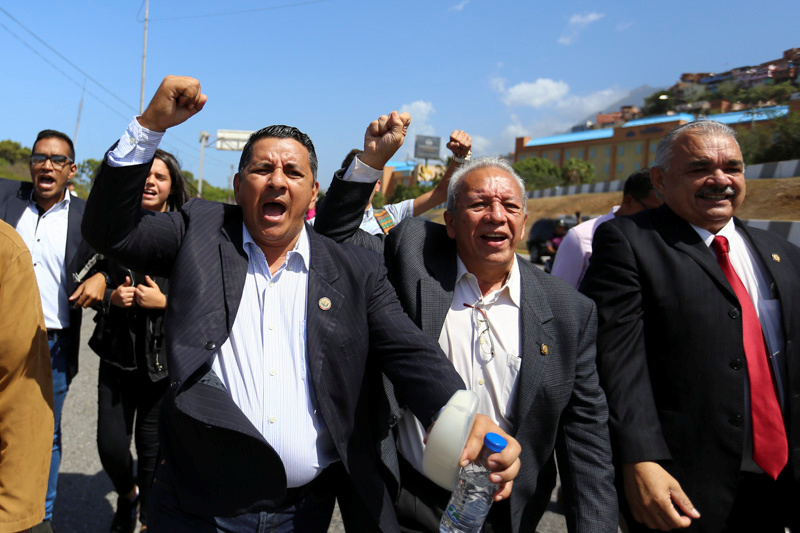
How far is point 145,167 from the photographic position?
1758mm

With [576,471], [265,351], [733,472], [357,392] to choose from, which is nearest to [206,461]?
[265,351]

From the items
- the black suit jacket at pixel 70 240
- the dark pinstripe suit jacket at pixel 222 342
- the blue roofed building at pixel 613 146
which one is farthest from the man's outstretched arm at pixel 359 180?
the blue roofed building at pixel 613 146

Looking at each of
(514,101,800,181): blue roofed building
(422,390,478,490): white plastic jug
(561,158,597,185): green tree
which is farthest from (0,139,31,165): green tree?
(514,101,800,181): blue roofed building

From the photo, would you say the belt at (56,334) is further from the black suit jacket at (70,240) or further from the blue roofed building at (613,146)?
the blue roofed building at (613,146)

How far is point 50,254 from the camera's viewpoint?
140 inches

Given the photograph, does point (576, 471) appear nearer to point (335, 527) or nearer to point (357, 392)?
point (357, 392)

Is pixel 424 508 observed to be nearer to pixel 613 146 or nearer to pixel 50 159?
pixel 50 159

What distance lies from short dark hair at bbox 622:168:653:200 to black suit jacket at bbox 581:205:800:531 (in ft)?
6.30

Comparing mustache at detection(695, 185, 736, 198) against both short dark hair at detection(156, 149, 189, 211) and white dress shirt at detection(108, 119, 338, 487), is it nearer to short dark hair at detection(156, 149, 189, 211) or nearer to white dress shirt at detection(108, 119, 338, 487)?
white dress shirt at detection(108, 119, 338, 487)

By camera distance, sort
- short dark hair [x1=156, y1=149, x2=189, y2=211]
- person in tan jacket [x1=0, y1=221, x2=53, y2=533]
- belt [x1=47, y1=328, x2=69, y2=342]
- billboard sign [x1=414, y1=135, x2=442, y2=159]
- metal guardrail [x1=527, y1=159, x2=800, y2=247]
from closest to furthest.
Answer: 1. person in tan jacket [x1=0, y1=221, x2=53, y2=533]
2. belt [x1=47, y1=328, x2=69, y2=342]
3. short dark hair [x1=156, y1=149, x2=189, y2=211]
4. metal guardrail [x1=527, y1=159, x2=800, y2=247]
5. billboard sign [x1=414, y1=135, x2=442, y2=159]

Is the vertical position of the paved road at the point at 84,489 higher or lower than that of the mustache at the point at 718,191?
lower

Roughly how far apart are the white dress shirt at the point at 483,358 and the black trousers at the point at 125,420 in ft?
6.25

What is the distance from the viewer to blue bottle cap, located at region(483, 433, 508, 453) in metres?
1.61

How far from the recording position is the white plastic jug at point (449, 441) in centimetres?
153
